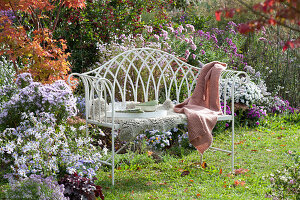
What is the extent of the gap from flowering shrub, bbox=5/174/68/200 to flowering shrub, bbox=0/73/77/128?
2.80ft

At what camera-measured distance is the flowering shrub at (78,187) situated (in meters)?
2.53

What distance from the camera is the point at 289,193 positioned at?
2318 millimetres

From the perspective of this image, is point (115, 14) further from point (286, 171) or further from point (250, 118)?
point (286, 171)

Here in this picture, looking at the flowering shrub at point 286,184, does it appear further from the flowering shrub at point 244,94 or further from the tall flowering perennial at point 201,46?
the tall flowering perennial at point 201,46

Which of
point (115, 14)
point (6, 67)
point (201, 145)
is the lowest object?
point (201, 145)

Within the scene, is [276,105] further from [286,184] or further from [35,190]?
[35,190]

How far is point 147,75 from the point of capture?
5.23 m

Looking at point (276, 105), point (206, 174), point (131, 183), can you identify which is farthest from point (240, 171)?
point (276, 105)

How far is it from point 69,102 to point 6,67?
2094 mm

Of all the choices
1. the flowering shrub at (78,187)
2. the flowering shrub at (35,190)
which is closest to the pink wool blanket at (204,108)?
the flowering shrub at (78,187)

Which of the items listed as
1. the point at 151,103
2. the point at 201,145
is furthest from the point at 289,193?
the point at 151,103

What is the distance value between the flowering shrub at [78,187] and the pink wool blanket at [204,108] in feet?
4.17

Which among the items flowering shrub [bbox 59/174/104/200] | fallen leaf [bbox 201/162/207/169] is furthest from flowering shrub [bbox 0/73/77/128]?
fallen leaf [bbox 201/162/207/169]

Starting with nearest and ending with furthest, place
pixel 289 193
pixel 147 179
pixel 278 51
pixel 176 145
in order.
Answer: pixel 289 193, pixel 147 179, pixel 176 145, pixel 278 51
